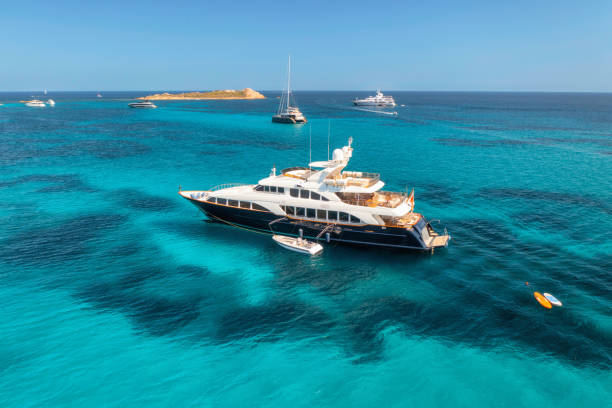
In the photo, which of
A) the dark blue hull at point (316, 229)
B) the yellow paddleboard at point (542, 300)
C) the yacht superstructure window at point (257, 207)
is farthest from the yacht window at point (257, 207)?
the yellow paddleboard at point (542, 300)

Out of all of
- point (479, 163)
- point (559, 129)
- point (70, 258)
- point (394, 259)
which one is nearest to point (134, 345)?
point (70, 258)

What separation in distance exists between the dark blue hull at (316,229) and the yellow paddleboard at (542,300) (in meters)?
8.45

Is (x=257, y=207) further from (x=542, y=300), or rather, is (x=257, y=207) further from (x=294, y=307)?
(x=542, y=300)

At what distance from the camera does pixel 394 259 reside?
2870cm

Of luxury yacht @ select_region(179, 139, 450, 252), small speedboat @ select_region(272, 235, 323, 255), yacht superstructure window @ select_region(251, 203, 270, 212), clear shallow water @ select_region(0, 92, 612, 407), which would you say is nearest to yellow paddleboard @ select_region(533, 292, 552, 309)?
clear shallow water @ select_region(0, 92, 612, 407)

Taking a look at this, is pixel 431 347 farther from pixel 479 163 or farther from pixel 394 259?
pixel 479 163

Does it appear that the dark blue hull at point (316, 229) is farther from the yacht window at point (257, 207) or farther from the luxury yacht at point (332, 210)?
the yacht window at point (257, 207)

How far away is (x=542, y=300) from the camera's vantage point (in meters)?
22.6

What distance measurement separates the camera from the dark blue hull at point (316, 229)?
1144 inches

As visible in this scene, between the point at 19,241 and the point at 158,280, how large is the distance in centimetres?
1596

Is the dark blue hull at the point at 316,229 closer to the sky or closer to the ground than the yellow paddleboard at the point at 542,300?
closer to the sky

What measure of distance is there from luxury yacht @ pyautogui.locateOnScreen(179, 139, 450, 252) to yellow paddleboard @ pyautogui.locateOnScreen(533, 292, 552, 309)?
7.96 meters

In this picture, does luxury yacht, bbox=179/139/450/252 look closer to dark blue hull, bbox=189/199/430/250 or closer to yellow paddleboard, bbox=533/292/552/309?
dark blue hull, bbox=189/199/430/250

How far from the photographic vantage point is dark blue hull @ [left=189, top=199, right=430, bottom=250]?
29.1m
